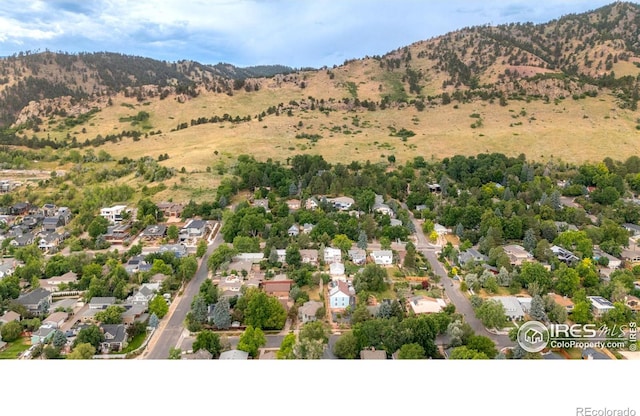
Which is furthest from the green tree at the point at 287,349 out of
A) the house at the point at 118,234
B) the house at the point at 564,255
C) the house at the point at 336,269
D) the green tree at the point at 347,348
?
the house at the point at 118,234

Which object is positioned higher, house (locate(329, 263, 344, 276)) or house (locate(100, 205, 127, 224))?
house (locate(100, 205, 127, 224))

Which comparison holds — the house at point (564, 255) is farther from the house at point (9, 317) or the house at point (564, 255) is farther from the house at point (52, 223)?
the house at point (52, 223)

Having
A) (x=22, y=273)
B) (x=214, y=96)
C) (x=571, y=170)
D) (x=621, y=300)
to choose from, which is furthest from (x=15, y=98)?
(x=621, y=300)

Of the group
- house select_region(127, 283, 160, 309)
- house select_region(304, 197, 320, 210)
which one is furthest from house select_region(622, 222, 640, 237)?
house select_region(127, 283, 160, 309)

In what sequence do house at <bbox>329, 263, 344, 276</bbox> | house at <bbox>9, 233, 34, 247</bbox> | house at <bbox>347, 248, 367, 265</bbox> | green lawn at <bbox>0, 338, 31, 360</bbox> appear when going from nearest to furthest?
green lawn at <bbox>0, 338, 31, 360</bbox>, house at <bbox>329, 263, 344, 276</bbox>, house at <bbox>347, 248, 367, 265</bbox>, house at <bbox>9, 233, 34, 247</bbox>

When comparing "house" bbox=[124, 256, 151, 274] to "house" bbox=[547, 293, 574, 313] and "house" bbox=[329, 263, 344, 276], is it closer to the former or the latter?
"house" bbox=[329, 263, 344, 276]

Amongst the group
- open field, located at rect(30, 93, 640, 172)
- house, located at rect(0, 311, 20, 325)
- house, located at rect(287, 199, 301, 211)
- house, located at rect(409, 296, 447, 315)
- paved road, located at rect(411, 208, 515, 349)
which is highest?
open field, located at rect(30, 93, 640, 172)
